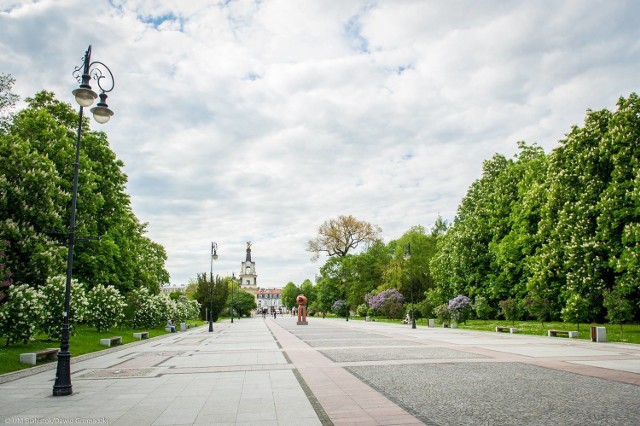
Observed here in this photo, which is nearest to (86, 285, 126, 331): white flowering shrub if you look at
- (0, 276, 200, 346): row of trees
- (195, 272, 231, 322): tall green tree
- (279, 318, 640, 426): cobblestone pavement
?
(0, 276, 200, 346): row of trees

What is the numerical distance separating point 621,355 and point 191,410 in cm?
1516

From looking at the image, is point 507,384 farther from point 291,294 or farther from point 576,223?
point 291,294

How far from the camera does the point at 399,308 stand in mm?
55938

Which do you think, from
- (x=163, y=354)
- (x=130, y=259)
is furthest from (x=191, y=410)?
(x=130, y=259)

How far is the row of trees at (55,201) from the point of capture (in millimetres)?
21828

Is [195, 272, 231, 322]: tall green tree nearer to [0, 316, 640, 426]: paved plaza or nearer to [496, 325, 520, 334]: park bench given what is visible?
[496, 325, 520, 334]: park bench

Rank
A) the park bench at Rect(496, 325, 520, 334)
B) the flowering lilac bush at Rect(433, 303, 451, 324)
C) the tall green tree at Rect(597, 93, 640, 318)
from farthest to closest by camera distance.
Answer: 1. the flowering lilac bush at Rect(433, 303, 451, 324)
2. the park bench at Rect(496, 325, 520, 334)
3. the tall green tree at Rect(597, 93, 640, 318)

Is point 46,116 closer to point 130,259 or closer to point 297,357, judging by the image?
point 130,259

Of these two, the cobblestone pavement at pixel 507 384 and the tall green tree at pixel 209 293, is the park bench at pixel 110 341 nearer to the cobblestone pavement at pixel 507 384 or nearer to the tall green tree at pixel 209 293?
the cobblestone pavement at pixel 507 384

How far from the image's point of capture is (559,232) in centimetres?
3116

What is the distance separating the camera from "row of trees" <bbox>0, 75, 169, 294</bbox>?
2183cm

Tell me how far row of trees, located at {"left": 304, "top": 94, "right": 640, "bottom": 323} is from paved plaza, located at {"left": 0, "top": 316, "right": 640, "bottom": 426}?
13954 millimetres

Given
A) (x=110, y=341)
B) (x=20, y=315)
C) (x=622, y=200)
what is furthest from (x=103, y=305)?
(x=622, y=200)

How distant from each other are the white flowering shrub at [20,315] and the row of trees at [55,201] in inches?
119
